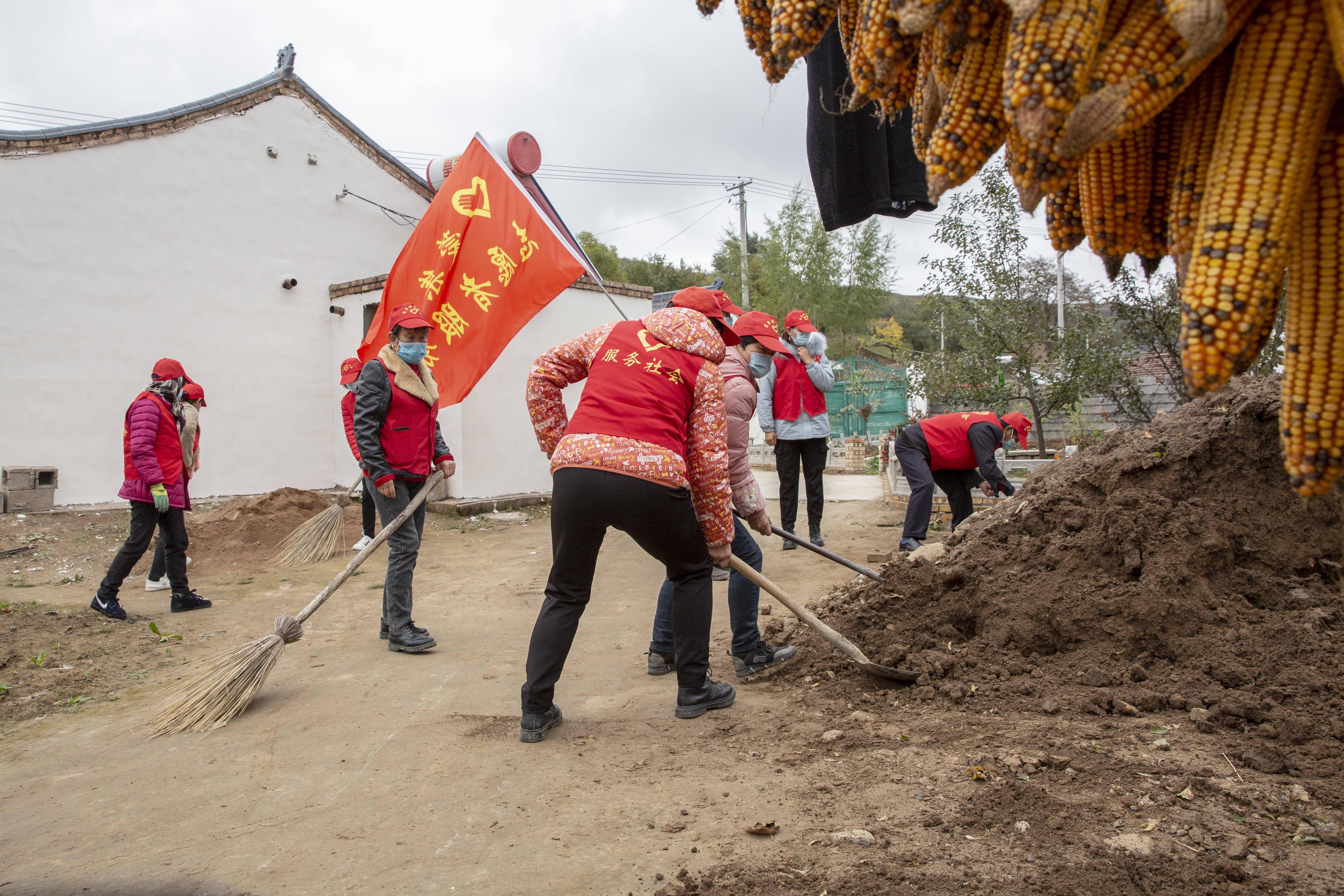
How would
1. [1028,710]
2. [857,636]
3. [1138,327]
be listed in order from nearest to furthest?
[1028,710] < [857,636] < [1138,327]

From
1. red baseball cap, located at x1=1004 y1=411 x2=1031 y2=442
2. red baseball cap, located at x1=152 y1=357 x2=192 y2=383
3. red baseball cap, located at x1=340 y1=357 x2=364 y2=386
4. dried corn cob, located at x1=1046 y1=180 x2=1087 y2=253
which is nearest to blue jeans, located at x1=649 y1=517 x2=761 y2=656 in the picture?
dried corn cob, located at x1=1046 y1=180 x2=1087 y2=253

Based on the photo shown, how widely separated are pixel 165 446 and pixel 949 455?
6403 millimetres

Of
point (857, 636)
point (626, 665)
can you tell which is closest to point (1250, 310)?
point (857, 636)

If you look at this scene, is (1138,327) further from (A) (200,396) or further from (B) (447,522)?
(A) (200,396)

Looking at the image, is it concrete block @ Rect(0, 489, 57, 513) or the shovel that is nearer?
the shovel

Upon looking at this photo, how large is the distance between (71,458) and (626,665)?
934cm

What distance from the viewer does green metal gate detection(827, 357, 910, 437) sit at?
67.9ft

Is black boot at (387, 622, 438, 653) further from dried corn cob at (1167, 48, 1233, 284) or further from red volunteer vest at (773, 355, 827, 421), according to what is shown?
dried corn cob at (1167, 48, 1233, 284)

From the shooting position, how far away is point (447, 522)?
33.7 feet

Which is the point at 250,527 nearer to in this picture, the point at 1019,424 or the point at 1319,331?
the point at 1019,424

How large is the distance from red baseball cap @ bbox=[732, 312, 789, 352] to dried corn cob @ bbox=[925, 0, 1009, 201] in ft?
11.1

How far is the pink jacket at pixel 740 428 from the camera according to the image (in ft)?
13.1

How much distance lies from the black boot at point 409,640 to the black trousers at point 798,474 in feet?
11.3

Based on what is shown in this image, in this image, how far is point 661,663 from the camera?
432 cm
